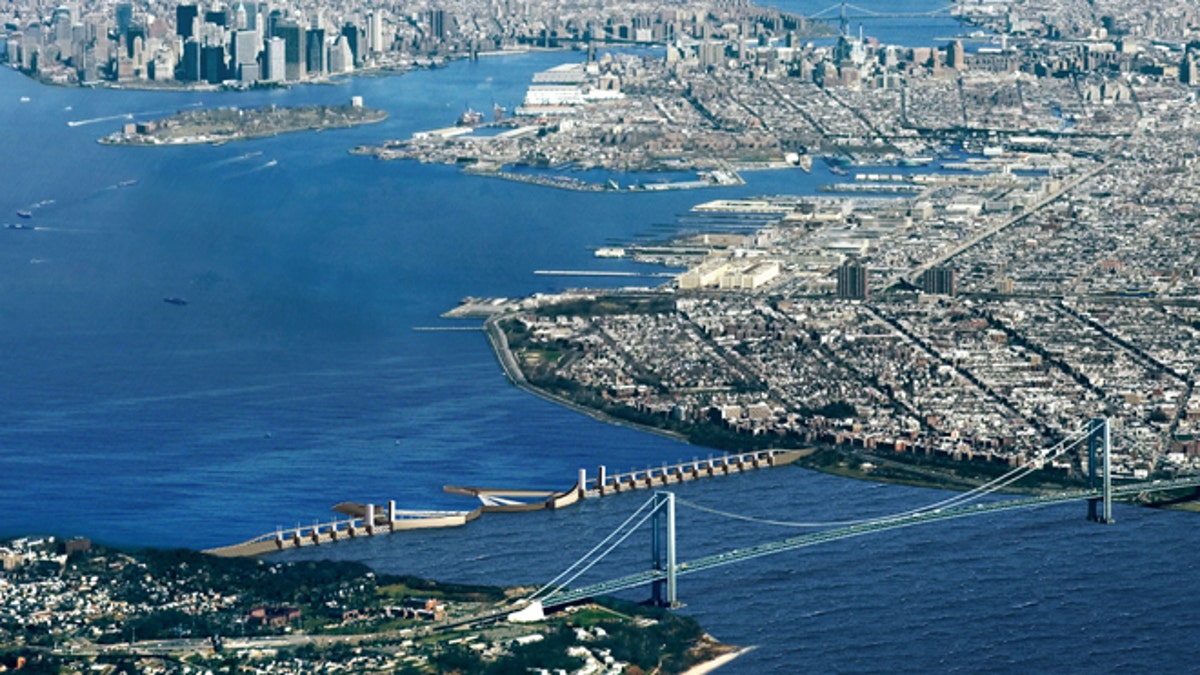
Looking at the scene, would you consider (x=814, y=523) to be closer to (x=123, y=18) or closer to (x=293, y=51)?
(x=293, y=51)

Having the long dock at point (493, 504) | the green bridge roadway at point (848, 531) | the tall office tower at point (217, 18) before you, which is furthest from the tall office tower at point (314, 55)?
the green bridge roadway at point (848, 531)

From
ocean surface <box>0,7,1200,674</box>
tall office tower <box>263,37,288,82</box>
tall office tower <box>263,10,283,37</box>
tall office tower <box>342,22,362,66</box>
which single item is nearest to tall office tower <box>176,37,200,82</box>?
tall office tower <box>263,37,288,82</box>

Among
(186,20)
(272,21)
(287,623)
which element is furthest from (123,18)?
(287,623)

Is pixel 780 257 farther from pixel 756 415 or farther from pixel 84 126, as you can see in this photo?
pixel 84 126

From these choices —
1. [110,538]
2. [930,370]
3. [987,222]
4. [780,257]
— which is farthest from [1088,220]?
[110,538]

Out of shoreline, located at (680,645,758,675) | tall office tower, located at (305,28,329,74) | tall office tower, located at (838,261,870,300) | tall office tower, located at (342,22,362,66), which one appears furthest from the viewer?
tall office tower, located at (342,22,362,66)

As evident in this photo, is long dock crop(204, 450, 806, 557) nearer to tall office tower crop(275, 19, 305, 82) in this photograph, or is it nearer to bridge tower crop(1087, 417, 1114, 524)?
bridge tower crop(1087, 417, 1114, 524)

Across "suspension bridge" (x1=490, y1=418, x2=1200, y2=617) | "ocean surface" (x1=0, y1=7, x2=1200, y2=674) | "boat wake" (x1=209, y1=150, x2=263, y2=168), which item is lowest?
"boat wake" (x1=209, y1=150, x2=263, y2=168)
